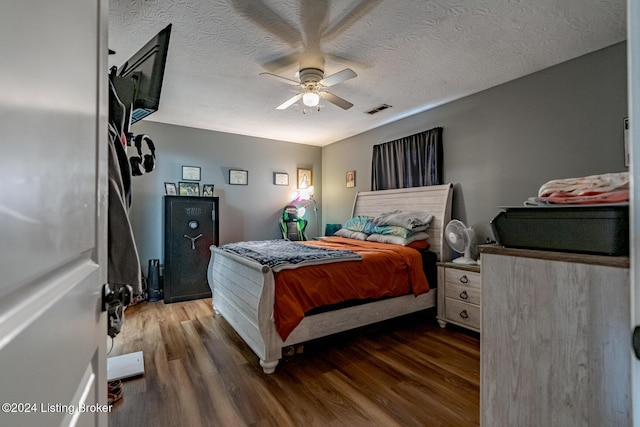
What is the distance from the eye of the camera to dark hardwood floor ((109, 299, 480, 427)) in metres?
1.71

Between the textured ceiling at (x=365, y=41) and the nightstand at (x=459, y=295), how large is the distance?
76.6 inches

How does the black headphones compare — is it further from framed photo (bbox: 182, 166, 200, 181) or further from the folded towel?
framed photo (bbox: 182, 166, 200, 181)

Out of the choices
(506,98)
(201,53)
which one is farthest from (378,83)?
(201,53)

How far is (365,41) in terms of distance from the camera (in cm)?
228

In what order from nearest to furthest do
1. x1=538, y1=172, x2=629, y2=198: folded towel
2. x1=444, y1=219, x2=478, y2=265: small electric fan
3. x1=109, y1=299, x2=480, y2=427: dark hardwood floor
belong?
x1=538, y1=172, x2=629, y2=198: folded towel
x1=109, y1=299, x2=480, y2=427: dark hardwood floor
x1=444, y1=219, x2=478, y2=265: small electric fan

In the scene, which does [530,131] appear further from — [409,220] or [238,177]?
[238,177]

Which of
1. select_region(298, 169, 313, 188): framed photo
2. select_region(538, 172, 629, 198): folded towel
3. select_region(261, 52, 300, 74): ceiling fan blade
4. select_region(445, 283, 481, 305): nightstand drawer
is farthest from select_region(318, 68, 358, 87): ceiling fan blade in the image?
select_region(298, 169, 313, 188): framed photo

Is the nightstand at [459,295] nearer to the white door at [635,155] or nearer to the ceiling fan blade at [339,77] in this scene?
the ceiling fan blade at [339,77]

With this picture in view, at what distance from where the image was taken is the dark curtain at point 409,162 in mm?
3680

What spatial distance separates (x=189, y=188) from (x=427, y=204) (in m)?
3.45

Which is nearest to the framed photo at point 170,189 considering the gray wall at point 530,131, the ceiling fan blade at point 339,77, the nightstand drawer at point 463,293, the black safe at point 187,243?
the black safe at point 187,243

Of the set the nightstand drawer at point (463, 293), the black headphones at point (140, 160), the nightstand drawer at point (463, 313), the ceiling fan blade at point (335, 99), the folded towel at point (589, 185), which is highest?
the ceiling fan blade at point (335, 99)

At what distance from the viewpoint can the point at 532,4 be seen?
1857 mm

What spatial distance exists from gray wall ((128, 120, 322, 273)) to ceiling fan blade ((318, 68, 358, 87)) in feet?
8.99
